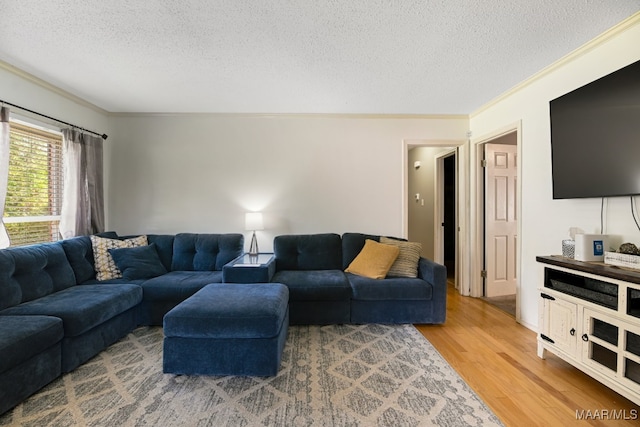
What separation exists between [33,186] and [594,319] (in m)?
4.91

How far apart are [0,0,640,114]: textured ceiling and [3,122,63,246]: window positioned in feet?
2.06

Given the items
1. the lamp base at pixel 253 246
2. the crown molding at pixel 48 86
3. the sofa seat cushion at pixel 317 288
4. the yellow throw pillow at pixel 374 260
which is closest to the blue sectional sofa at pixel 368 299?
the sofa seat cushion at pixel 317 288

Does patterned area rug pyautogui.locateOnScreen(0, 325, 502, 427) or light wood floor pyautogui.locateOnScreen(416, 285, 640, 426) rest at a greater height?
patterned area rug pyautogui.locateOnScreen(0, 325, 502, 427)

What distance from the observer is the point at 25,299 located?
7.56ft

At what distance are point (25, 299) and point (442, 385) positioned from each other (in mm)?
3280

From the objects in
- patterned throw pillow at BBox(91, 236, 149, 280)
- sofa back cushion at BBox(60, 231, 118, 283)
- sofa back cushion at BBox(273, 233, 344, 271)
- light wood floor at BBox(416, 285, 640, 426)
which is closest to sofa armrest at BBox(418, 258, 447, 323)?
light wood floor at BBox(416, 285, 640, 426)

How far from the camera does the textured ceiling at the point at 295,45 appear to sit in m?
1.83

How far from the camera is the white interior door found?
3.73 m

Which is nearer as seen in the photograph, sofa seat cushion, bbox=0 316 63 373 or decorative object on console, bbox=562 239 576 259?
sofa seat cushion, bbox=0 316 63 373

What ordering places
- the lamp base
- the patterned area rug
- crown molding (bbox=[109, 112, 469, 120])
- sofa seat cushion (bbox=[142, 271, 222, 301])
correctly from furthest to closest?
crown molding (bbox=[109, 112, 469, 120]) < the lamp base < sofa seat cushion (bbox=[142, 271, 222, 301]) < the patterned area rug

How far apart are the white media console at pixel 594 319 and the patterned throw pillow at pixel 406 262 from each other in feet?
3.78

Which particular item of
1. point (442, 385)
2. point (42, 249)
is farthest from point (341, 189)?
point (42, 249)

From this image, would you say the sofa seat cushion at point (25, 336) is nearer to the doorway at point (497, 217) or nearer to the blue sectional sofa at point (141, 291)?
the blue sectional sofa at point (141, 291)

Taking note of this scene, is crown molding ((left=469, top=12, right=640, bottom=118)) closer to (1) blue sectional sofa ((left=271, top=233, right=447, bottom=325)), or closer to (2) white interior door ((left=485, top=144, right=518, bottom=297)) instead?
(2) white interior door ((left=485, top=144, right=518, bottom=297))
